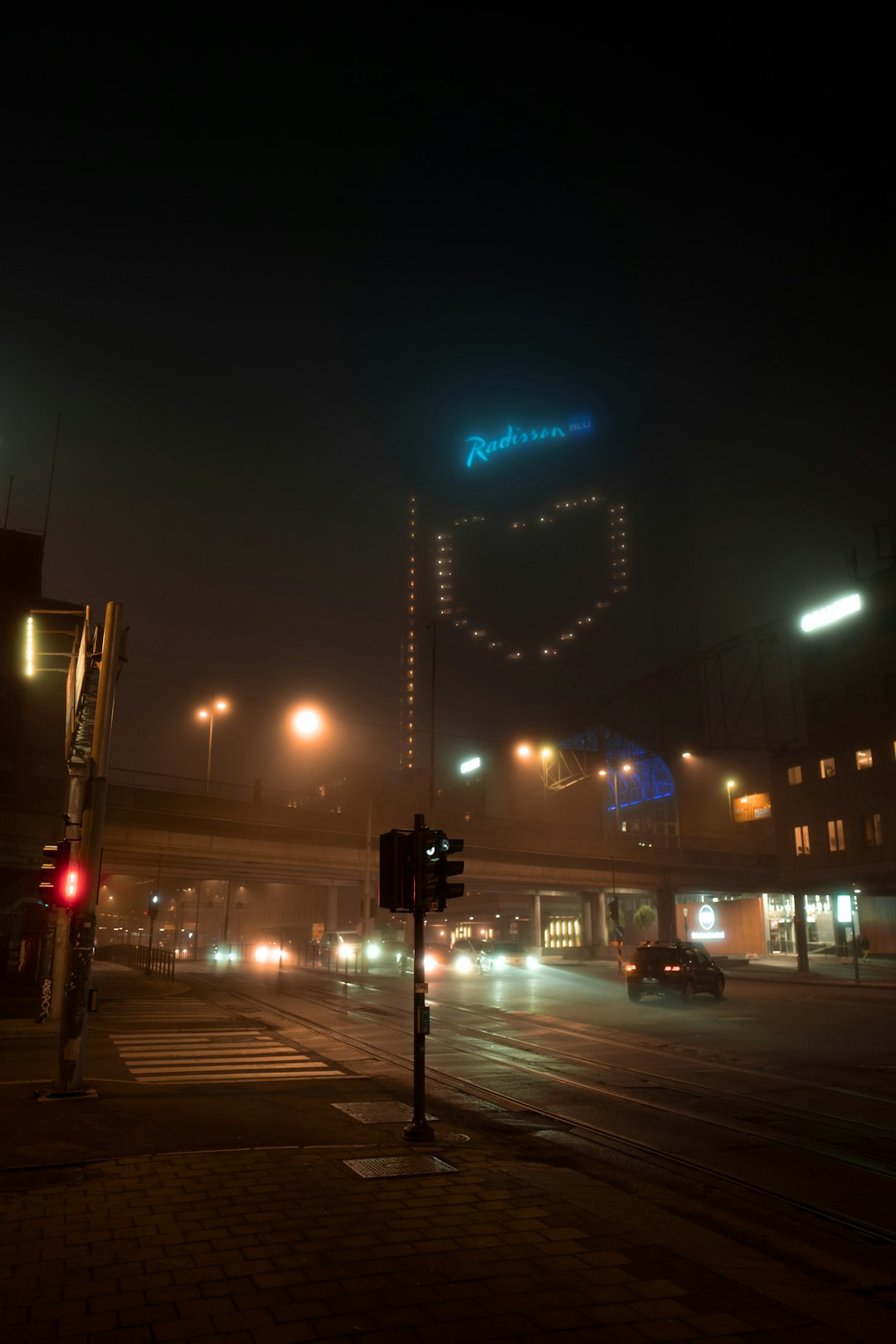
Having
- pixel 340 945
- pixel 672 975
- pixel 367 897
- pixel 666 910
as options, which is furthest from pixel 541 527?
pixel 672 975

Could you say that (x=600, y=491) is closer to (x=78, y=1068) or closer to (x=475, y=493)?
(x=475, y=493)

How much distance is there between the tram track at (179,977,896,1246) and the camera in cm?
864

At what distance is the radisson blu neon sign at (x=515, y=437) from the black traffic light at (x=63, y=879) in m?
167

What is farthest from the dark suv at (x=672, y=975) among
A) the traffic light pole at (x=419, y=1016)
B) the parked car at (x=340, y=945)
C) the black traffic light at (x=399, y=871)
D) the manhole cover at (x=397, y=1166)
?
the parked car at (x=340, y=945)

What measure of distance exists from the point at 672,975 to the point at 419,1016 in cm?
2061

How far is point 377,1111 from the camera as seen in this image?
38.5 feet

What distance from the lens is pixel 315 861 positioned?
5506 cm

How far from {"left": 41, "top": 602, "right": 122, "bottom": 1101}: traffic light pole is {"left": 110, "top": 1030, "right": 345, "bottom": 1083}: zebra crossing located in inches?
76.2

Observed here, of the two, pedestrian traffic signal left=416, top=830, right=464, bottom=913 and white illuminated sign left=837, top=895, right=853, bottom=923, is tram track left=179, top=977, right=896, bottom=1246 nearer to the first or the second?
pedestrian traffic signal left=416, top=830, right=464, bottom=913

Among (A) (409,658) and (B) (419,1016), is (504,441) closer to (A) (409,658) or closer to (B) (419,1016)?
(A) (409,658)

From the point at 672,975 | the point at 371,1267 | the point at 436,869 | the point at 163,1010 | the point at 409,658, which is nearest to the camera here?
the point at 371,1267

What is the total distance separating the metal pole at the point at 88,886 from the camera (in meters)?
11.9

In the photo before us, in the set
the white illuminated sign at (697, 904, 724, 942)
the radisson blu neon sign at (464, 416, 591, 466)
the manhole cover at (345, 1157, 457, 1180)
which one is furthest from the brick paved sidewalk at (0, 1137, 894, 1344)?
the radisson blu neon sign at (464, 416, 591, 466)

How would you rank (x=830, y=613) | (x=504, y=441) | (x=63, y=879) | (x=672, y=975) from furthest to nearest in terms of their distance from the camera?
(x=504, y=441) → (x=830, y=613) → (x=672, y=975) → (x=63, y=879)
